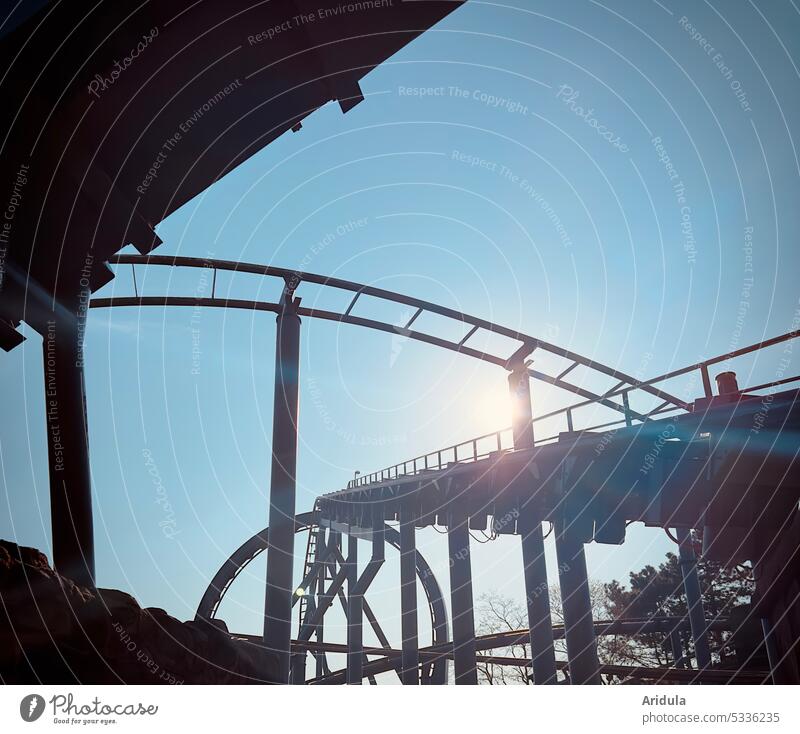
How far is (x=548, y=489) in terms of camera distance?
12.5m

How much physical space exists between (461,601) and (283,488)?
892 centimetres

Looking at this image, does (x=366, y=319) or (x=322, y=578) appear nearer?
(x=366, y=319)

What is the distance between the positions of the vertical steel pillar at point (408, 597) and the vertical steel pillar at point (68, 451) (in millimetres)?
14107

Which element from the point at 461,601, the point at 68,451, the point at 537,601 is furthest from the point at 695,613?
the point at 68,451

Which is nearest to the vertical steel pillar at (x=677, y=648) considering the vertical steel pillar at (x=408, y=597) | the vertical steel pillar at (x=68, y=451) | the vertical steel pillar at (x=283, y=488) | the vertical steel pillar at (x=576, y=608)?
the vertical steel pillar at (x=408, y=597)

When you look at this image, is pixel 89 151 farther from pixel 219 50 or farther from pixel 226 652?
pixel 226 652

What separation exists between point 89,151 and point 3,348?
4.79 m

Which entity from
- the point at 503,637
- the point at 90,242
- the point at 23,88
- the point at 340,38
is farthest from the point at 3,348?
the point at 503,637

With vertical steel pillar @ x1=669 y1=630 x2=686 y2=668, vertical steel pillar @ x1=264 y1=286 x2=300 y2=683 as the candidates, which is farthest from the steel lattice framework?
vertical steel pillar @ x1=669 y1=630 x2=686 y2=668

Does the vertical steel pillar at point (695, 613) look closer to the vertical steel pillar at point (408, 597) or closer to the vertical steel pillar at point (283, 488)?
the vertical steel pillar at point (408, 597)

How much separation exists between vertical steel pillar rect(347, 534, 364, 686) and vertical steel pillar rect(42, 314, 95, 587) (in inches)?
588

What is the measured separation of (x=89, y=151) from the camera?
5.43 m

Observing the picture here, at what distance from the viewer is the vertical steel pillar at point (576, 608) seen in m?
11.1
